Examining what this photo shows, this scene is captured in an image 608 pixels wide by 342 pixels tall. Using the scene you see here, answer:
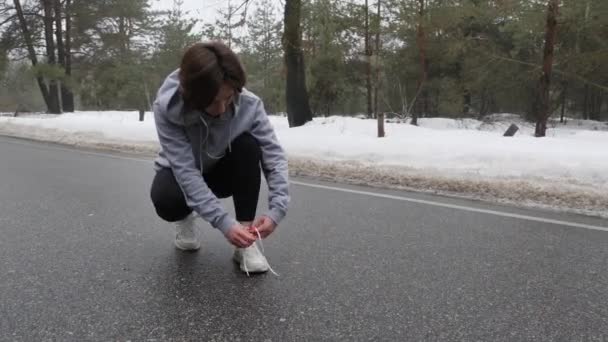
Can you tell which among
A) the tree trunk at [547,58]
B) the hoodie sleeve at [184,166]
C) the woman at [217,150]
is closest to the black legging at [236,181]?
the woman at [217,150]

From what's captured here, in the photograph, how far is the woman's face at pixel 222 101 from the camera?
2.00 meters

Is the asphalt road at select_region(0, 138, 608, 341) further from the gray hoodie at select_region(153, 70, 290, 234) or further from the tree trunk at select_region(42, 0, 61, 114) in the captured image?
the tree trunk at select_region(42, 0, 61, 114)

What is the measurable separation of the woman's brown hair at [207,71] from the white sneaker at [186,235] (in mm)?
984

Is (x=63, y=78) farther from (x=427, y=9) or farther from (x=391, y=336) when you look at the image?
(x=391, y=336)

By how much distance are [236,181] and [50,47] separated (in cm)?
2330

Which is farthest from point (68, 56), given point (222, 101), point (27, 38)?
point (222, 101)

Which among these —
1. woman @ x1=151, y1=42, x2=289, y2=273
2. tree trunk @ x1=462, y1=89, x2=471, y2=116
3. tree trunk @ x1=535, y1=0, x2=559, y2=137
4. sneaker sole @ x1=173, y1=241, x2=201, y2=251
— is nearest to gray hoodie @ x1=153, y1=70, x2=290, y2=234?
woman @ x1=151, y1=42, x2=289, y2=273

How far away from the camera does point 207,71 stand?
73.7 inches

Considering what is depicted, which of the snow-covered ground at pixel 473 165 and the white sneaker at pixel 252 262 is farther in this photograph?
the snow-covered ground at pixel 473 165

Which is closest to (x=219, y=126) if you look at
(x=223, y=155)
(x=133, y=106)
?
(x=223, y=155)

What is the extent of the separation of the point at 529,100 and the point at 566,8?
15.6 m

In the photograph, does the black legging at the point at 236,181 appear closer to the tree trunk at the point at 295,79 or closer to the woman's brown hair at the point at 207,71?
the woman's brown hair at the point at 207,71

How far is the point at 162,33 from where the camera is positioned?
30703 millimetres

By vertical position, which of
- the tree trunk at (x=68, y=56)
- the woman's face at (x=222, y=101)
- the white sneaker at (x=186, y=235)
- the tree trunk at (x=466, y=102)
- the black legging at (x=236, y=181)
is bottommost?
the white sneaker at (x=186, y=235)
